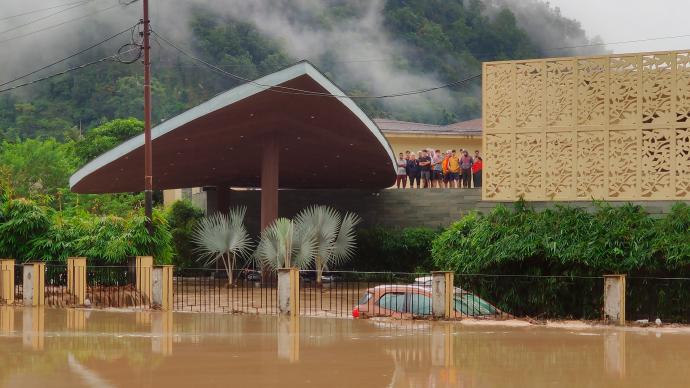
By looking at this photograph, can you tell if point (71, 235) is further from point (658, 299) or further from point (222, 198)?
point (658, 299)

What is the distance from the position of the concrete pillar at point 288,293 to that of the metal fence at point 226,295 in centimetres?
87

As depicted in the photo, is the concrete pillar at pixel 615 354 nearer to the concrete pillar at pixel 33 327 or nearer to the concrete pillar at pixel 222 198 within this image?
the concrete pillar at pixel 33 327

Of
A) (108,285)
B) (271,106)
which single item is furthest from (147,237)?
(271,106)

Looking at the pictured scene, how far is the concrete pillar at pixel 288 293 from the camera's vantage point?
21.3 meters

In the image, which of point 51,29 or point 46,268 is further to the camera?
point 51,29

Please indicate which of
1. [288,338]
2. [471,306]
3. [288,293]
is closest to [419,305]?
[471,306]

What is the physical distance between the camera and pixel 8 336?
57.2 ft

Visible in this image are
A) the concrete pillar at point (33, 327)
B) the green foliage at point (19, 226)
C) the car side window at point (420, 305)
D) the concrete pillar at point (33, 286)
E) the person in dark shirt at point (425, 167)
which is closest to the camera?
the concrete pillar at point (33, 327)

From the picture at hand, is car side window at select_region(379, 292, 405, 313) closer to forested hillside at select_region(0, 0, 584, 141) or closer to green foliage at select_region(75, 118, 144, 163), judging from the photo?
green foliage at select_region(75, 118, 144, 163)

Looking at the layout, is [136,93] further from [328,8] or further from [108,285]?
[108,285]

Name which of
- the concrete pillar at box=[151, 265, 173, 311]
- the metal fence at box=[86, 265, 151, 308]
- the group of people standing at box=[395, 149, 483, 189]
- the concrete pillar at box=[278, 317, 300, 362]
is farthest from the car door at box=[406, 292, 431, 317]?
the group of people standing at box=[395, 149, 483, 189]

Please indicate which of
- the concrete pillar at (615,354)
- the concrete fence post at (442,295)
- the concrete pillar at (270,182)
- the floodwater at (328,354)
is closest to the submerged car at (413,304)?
the concrete fence post at (442,295)

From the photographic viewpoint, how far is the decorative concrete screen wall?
20.7 meters

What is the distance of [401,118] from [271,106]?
75.4 meters
